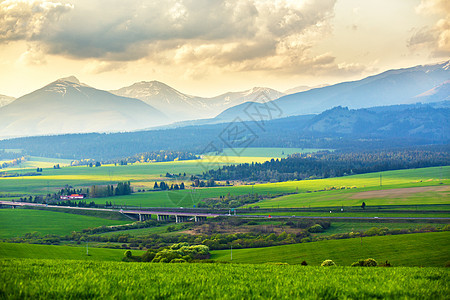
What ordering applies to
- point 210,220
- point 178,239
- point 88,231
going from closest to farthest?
point 178,239
point 88,231
point 210,220

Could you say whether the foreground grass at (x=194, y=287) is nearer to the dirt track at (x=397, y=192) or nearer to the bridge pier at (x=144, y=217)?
the bridge pier at (x=144, y=217)

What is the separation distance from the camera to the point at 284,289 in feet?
64.5

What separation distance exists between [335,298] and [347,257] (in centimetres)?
4863

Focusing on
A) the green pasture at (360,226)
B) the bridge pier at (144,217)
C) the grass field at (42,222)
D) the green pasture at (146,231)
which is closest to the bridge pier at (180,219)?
the bridge pier at (144,217)

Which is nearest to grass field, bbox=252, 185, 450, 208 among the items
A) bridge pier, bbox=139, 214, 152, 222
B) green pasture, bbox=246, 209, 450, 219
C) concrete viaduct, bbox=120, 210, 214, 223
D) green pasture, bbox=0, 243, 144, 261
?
green pasture, bbox=246, 209, 450, 219

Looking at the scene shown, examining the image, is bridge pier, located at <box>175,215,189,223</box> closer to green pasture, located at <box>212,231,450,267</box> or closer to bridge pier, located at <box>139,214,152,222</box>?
bridge pier, located at <box>139,214,152,222</box>

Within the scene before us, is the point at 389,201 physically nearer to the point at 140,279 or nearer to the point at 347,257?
the point at 347,257

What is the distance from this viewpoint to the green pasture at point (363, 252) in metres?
60.3

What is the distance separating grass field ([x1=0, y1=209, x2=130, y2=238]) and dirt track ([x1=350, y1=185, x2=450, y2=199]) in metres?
73.6

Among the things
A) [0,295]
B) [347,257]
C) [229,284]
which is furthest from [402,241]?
[0,295]

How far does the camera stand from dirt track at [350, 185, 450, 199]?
459 ft

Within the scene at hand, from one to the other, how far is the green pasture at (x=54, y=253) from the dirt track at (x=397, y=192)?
87.5 meters

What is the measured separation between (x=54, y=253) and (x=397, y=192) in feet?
364

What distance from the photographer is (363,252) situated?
66.6m
